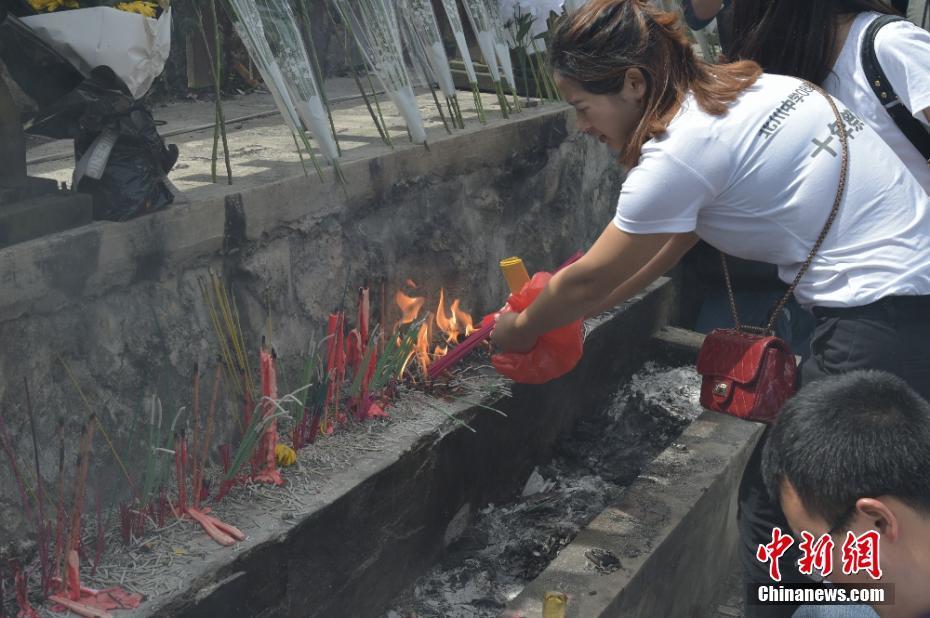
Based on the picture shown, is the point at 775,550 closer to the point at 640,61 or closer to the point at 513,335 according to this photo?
the point at 513,335

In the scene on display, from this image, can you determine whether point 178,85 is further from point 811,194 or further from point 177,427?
point 811,194

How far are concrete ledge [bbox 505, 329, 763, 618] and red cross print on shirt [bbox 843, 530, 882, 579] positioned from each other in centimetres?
122

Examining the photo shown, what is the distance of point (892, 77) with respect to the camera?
2580mm

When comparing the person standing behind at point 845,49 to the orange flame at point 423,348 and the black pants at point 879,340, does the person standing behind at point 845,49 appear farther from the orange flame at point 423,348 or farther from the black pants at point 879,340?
the orange flame at point 423,348

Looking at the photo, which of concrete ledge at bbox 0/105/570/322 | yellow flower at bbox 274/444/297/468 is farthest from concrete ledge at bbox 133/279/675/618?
concrete ledge at bbox 0/105/570/322

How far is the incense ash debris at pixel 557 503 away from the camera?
3.38 meters

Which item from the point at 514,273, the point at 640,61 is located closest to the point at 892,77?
the point at 640,61

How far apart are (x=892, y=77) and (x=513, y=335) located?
3.79 ft

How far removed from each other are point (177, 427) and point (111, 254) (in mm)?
543

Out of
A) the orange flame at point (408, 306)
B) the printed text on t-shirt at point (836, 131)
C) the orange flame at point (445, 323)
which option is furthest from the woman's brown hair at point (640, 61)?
the orange flame at point (445, 323)

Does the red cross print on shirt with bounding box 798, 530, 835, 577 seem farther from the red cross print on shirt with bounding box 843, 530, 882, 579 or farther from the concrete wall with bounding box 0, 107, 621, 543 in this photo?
the concrete wall with bounding box 0, 107, 621, 543

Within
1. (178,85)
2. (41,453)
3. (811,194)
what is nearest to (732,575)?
(811,194)

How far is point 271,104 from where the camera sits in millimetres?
5812

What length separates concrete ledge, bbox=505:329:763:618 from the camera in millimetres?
2895
